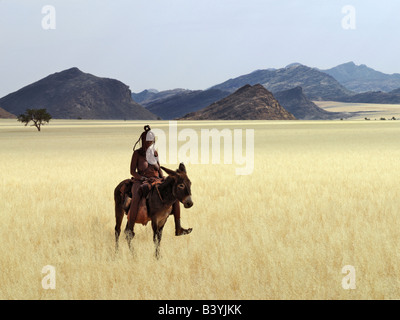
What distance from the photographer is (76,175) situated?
20.6 m

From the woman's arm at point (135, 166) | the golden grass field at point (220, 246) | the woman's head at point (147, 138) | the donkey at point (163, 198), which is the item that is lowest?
the golden grass field at point (220, 246)

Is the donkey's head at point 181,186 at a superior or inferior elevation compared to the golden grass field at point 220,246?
superior

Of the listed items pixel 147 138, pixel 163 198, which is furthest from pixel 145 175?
pixel 163 198

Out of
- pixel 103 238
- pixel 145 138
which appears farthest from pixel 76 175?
pixel 145 138

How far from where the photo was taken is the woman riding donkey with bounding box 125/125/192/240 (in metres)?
7.17

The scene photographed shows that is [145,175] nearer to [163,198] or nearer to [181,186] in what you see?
[163,198]

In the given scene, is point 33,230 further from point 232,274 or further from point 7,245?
point 232,274

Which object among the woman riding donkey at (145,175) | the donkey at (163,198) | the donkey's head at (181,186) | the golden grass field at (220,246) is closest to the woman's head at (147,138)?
the woman riding donkey at (145,175)

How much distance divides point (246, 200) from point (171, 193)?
678 centimetres

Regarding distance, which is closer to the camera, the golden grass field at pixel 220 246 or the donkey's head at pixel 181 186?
the golden grass field at pixel 220 246

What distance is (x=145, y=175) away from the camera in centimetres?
746

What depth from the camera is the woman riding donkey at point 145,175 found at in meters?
7.17

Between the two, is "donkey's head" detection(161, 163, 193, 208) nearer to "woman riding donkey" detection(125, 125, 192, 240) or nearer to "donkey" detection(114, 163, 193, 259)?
"donkey" detection(114, 163, 193, 259)

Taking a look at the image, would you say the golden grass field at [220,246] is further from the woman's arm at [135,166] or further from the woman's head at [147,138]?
the woman's head at [147,138]
